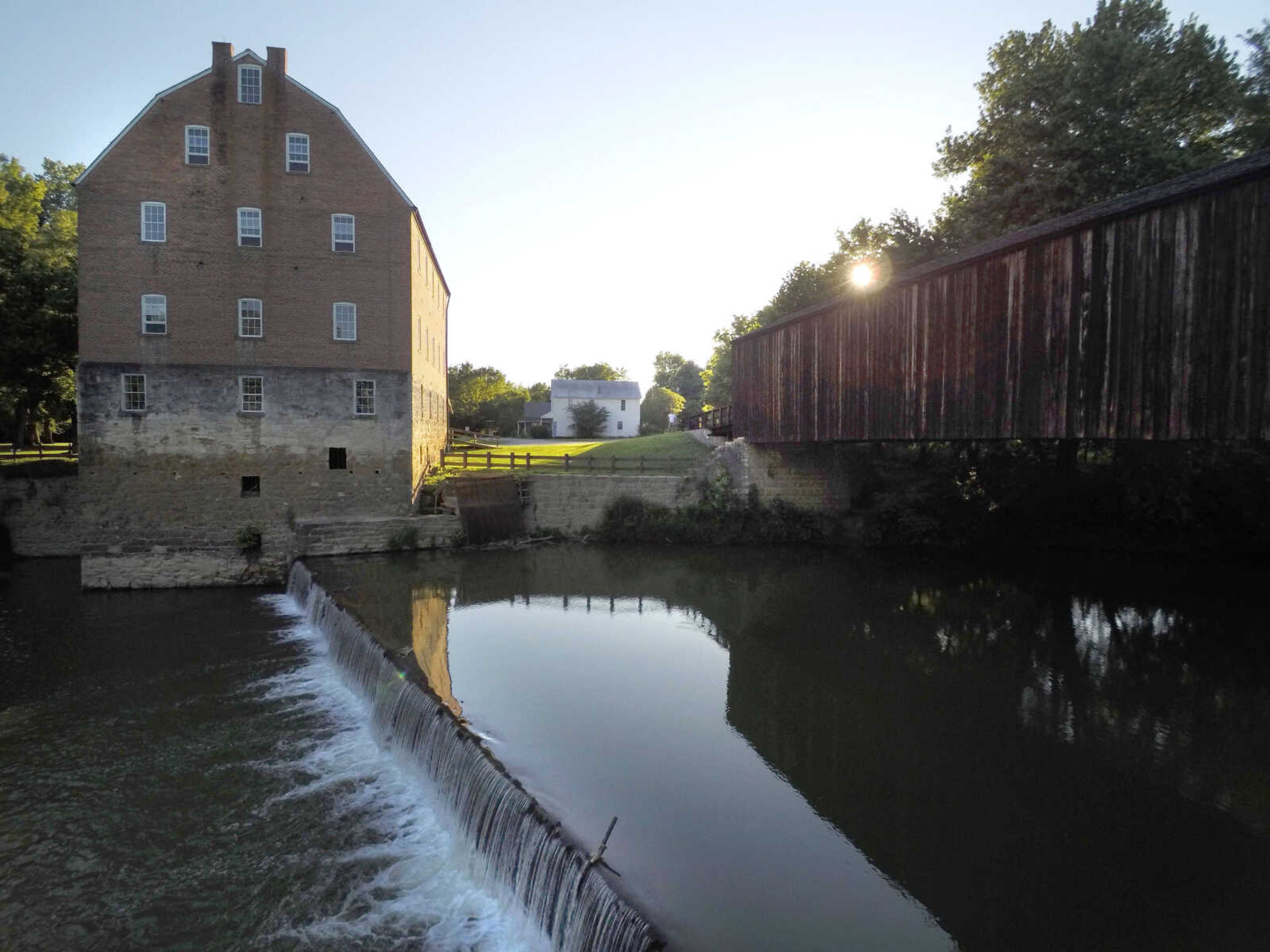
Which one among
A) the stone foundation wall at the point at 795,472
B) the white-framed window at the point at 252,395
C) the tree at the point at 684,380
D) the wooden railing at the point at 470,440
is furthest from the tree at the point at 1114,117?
the tree at the point at 684,380

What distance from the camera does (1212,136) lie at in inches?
1026

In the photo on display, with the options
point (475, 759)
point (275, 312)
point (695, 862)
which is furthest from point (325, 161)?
point (695, 862)

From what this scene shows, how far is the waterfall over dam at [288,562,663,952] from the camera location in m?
6.15

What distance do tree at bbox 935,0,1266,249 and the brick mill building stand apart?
20.8m

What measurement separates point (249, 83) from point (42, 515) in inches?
627

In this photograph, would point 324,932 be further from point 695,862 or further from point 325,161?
point 325,161

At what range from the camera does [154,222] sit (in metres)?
22.6

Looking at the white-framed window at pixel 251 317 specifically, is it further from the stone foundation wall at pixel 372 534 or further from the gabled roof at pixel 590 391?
the gabled roof at pixel 590 391

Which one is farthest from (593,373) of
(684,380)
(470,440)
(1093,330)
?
(1093,330)

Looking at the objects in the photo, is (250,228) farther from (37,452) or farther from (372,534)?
(37,452)

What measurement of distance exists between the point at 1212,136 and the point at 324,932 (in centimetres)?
3320

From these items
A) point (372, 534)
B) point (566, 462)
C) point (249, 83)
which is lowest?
point (372, 534)

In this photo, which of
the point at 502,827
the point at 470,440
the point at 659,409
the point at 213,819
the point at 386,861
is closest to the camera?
the point at 502,827

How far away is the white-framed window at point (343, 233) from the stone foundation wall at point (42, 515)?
11.9 metres
